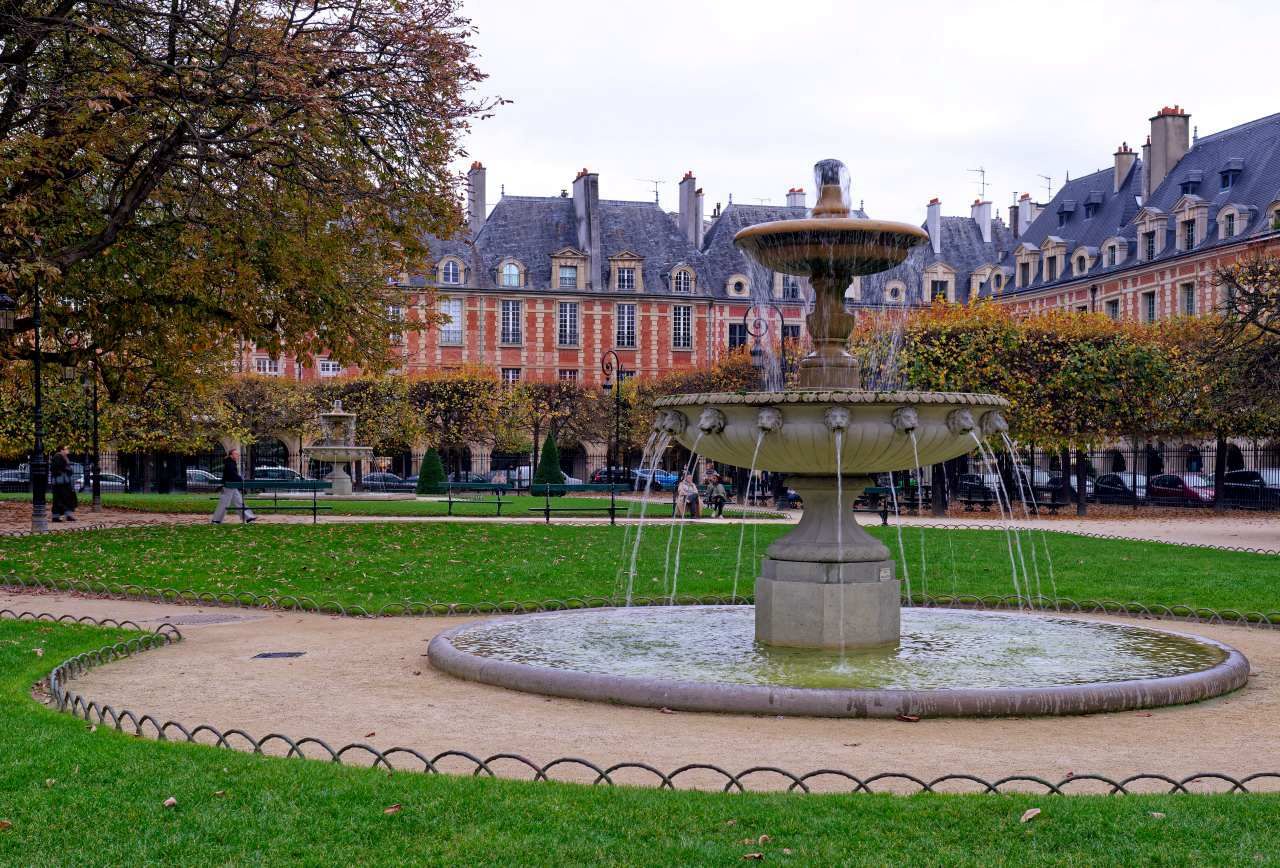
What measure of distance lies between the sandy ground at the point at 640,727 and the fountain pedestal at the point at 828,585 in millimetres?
1933

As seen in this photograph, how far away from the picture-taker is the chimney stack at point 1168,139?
165 feet

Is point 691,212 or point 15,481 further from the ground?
point 691,212

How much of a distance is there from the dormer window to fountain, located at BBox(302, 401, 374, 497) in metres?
32.2

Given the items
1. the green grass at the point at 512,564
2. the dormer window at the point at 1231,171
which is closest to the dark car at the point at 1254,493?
the green grass at the point at 512,564

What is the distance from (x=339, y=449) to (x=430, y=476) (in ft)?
10.3

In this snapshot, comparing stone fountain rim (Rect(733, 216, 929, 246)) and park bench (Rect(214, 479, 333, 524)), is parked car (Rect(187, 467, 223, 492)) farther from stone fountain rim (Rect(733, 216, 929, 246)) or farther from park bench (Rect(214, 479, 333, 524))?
stone fountain rim (Rect(733, 216, 929, 246))

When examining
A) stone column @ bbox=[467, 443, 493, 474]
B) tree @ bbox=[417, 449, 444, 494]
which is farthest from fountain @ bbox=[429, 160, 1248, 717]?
stone column @ bbox=[467, 443, 493, 474]

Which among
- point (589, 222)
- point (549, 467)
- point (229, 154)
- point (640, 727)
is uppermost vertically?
point (589, 222)

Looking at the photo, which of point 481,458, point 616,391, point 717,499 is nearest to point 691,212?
point 481,458

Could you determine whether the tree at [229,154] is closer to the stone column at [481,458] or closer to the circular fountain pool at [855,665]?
the circular fountain pool at [855,665]

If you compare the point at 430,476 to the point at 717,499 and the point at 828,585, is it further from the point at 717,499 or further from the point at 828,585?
the point at 828,585

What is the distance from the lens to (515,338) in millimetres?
60844

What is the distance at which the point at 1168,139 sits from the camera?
5056 centimetres

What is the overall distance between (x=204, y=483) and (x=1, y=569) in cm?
3132
